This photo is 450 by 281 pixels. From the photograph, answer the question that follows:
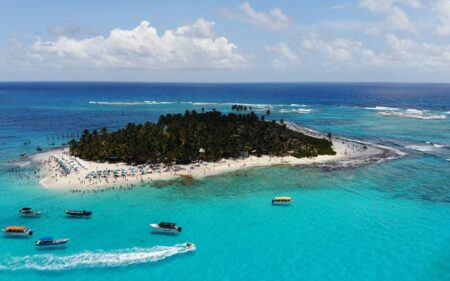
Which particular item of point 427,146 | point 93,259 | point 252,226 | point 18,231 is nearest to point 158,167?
point 252,226

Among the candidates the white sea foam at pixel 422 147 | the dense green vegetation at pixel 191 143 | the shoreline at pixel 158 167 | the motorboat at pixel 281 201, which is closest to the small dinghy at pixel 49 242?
the shoreline at pixel 158 167

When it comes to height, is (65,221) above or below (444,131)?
below

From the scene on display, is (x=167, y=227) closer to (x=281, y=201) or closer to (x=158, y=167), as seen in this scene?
(x=281, y=201)

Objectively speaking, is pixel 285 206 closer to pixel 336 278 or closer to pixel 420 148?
pixel 336 278

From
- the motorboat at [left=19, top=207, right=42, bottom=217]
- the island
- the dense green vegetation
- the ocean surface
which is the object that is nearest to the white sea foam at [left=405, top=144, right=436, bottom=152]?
the island

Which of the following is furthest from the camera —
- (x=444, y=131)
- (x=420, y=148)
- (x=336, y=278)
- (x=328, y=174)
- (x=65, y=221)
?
(x=444, y=131)

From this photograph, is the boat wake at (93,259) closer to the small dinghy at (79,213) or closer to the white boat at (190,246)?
the white boat at (190,246)

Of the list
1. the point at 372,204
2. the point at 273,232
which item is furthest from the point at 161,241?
the point at 372,204
